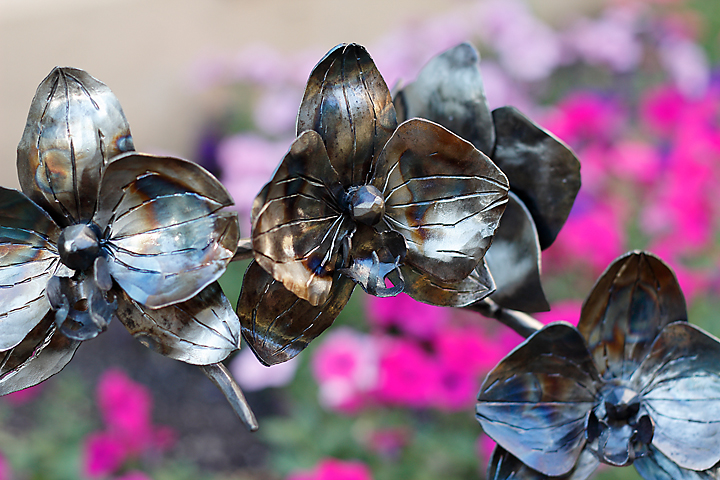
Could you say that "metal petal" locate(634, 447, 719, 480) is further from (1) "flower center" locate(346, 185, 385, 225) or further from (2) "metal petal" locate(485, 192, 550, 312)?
(1) "flower center" locate(346, 185, 385, 225)

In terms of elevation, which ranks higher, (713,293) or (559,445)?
(559,445)

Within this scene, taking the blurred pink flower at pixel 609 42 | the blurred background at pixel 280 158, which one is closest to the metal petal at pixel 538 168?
the blurred background at pixel 280 158

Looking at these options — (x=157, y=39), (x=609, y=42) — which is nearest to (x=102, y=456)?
(x=609, y=42)

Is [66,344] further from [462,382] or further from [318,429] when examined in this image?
[318,429]

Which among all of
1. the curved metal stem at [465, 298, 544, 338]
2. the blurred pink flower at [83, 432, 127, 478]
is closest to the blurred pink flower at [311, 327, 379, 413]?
the blurred pink flower at [83, 432, 127, 478]

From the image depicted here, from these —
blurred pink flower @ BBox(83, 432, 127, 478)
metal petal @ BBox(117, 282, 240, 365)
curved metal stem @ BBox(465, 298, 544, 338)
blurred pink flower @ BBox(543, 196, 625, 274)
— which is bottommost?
blurred pink flower @ BBox(83, 432, 127, 478)

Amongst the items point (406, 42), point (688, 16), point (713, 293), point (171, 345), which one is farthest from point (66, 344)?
point (688, 16)

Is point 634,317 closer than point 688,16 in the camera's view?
Yes

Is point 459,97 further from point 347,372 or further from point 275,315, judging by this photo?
point 347,372
